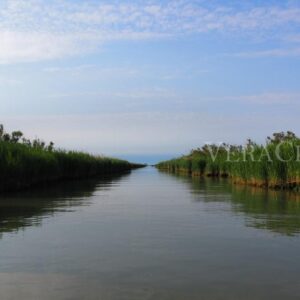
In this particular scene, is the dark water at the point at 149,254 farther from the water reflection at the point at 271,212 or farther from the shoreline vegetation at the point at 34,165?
the shoreline vegetation at the point at 34,165

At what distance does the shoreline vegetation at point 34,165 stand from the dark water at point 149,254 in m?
6.40

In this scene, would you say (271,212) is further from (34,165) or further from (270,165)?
(34,165)

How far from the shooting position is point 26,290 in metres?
4.49

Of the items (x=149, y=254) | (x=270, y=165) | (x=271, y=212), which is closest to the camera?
(x=149, y=254)

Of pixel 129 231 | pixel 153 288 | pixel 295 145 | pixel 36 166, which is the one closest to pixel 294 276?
pixel 153 288

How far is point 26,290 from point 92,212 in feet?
19.8

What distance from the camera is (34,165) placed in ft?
65.7

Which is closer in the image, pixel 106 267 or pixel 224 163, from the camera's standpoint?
pixel 106 267

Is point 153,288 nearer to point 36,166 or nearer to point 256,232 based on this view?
point 256,232

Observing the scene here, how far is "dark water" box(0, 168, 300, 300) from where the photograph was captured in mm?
4539

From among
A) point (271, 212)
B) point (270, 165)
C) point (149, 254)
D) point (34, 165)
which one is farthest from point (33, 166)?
point (149, 254)

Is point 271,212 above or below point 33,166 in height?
below

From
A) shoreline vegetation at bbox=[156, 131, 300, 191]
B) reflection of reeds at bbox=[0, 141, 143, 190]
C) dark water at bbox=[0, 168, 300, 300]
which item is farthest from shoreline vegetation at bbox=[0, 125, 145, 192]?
shoreline vegetation at bbox=[156, 131, 300, 191]

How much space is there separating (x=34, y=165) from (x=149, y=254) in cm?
1471
